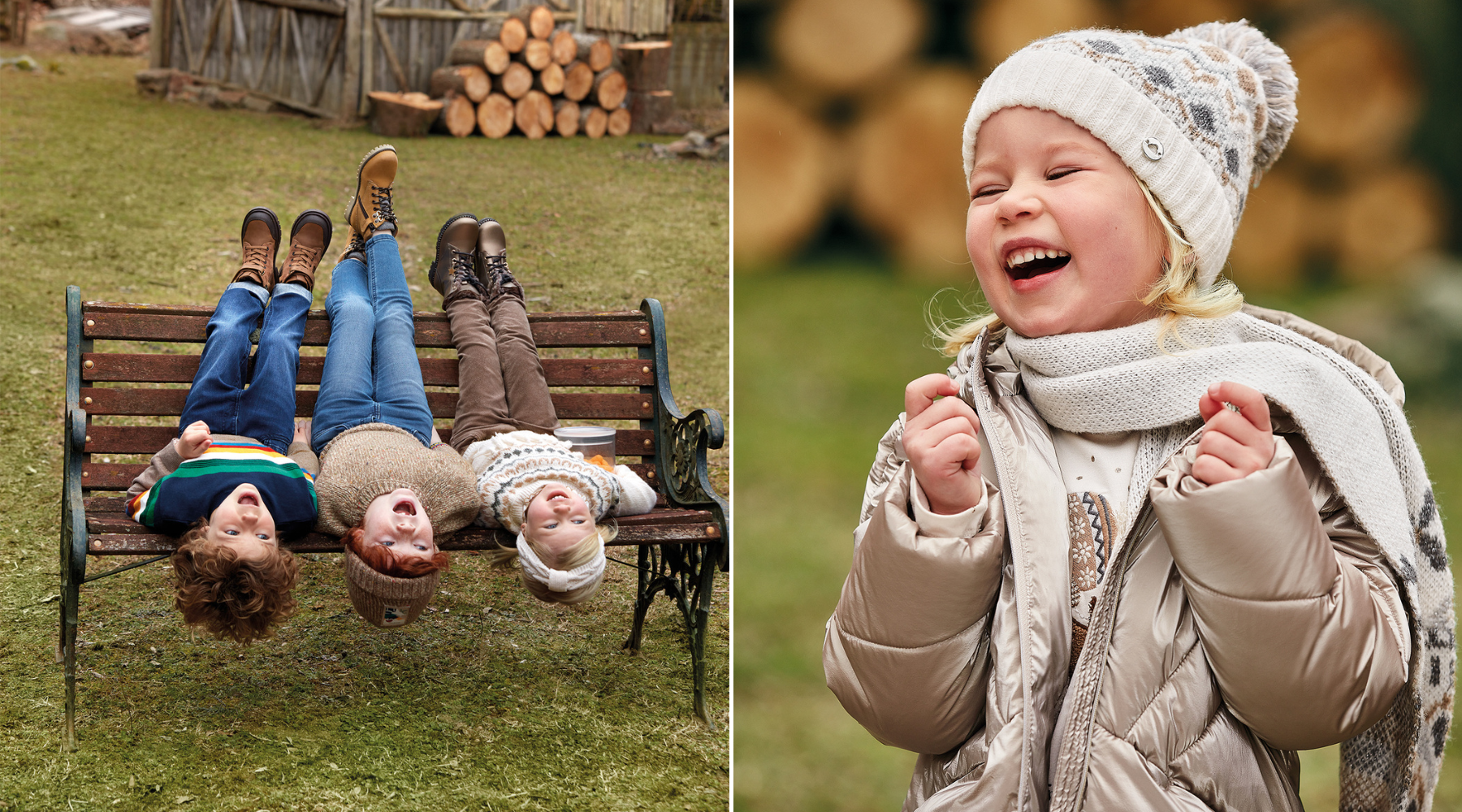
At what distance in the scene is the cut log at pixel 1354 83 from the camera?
9.68ft

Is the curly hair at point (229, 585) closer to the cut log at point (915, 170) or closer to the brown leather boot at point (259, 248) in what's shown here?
the brown leather boot at point (259, 248)

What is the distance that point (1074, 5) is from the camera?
9.78 ft

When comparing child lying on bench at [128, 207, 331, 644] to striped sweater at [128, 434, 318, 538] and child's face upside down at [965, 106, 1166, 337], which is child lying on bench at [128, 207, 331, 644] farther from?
child's face upside down at [965, 106, 1166, 337]

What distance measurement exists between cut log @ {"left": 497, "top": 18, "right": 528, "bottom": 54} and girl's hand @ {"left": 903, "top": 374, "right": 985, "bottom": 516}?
875 centimetres

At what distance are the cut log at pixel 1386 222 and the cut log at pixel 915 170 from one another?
38.1 inches

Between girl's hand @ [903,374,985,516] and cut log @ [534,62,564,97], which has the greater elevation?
cut log @ [534,62,564,97]

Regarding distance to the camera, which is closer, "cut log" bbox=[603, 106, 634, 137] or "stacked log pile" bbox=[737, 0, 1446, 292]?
"stacked log pile" bbox=[737, 0, 1446, 292]

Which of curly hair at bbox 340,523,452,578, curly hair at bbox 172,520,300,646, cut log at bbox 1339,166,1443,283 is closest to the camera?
curly hair at bbox 172,520,300,646

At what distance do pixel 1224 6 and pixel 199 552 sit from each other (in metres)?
2.51

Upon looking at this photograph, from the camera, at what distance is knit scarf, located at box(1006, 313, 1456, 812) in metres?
1.24

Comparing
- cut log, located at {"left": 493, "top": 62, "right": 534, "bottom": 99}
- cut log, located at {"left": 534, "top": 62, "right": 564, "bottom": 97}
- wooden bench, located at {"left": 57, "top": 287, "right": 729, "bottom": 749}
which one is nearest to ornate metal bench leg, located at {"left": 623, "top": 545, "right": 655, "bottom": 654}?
wooden bench, located at {"left": 57, "top": 287, "right": 729, "bottom": 749}

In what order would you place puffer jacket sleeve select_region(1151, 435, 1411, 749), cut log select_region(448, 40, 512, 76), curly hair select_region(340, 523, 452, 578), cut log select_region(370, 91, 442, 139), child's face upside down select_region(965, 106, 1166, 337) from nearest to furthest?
puffer jacket sleeve select_region(1151, 435, 1411, 749)
child's face upside down select_region(965, 106, 1166, 337)
curly hair select_region(340, 523, 452, 578)
cut log select_region(370, 91, 442, 139)
cut log select_region(448, 40, 512, 76)

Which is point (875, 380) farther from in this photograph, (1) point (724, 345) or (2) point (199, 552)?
(1) point (724, 345)

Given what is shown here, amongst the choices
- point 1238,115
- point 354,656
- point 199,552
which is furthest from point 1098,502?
point 354,656
